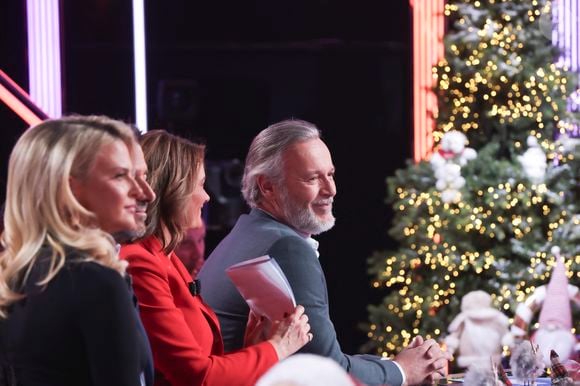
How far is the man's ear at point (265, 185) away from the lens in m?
3.26

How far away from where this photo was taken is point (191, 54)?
8445 millimetres

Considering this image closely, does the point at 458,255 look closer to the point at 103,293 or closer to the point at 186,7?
the point at 186,7

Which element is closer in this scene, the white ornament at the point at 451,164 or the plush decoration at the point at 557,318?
the plush decoration at the point at 557,318

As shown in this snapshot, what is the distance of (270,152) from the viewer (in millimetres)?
3305

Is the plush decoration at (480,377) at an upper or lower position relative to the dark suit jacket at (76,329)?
lower

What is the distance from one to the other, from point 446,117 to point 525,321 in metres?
1.41

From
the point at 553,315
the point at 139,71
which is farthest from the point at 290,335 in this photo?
the point at 553,315

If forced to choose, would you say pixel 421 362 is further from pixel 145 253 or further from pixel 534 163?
pixel 534 163

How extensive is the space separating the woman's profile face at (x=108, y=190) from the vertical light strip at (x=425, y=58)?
17.5 feet

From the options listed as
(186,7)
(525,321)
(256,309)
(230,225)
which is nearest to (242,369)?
(256,309)

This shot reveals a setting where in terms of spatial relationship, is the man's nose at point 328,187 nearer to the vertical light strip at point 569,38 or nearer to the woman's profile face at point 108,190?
the woman's profile face at point 108,190

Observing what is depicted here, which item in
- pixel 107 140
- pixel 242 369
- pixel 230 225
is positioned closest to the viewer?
pixel 107 140

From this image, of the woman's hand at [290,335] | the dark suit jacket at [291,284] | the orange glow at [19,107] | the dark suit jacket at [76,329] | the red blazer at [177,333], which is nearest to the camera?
the dark suit jacket at [76,329]

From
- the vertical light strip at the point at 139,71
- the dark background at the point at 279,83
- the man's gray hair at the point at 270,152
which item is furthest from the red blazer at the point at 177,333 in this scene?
the dark background at the point at 279,83
